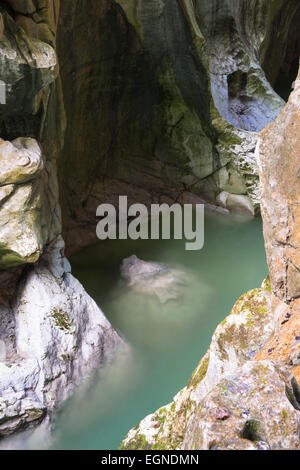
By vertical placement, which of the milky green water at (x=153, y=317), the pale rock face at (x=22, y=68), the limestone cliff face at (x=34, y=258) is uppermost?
the pale rock face at (x=22, y=68)

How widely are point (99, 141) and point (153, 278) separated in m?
3.12

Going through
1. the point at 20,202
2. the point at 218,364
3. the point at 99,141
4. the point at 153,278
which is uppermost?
the point at 20,202

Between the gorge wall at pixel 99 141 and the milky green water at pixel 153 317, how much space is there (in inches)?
12.9

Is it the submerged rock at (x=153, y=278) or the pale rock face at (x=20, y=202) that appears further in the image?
the submerged rock at (x=153, y=278)

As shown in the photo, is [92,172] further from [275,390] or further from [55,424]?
[275,390]

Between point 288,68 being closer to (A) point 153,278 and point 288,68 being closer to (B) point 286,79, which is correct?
(B) point 286,79

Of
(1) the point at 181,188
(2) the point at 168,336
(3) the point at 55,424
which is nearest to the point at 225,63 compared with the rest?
(1) the point at 181,188

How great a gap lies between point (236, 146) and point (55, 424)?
6.25 meters

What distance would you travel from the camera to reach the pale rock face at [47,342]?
4.76m

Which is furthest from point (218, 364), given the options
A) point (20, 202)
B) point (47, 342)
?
point (20, 202)

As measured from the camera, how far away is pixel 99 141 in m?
8.75

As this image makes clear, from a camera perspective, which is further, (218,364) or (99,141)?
(99,141)

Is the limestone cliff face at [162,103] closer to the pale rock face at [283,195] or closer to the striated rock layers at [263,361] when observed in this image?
the pale rock face at [283,195]

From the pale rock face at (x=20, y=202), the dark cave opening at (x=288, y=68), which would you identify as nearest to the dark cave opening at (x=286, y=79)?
the dark cave opening at (x=288, y=68)
